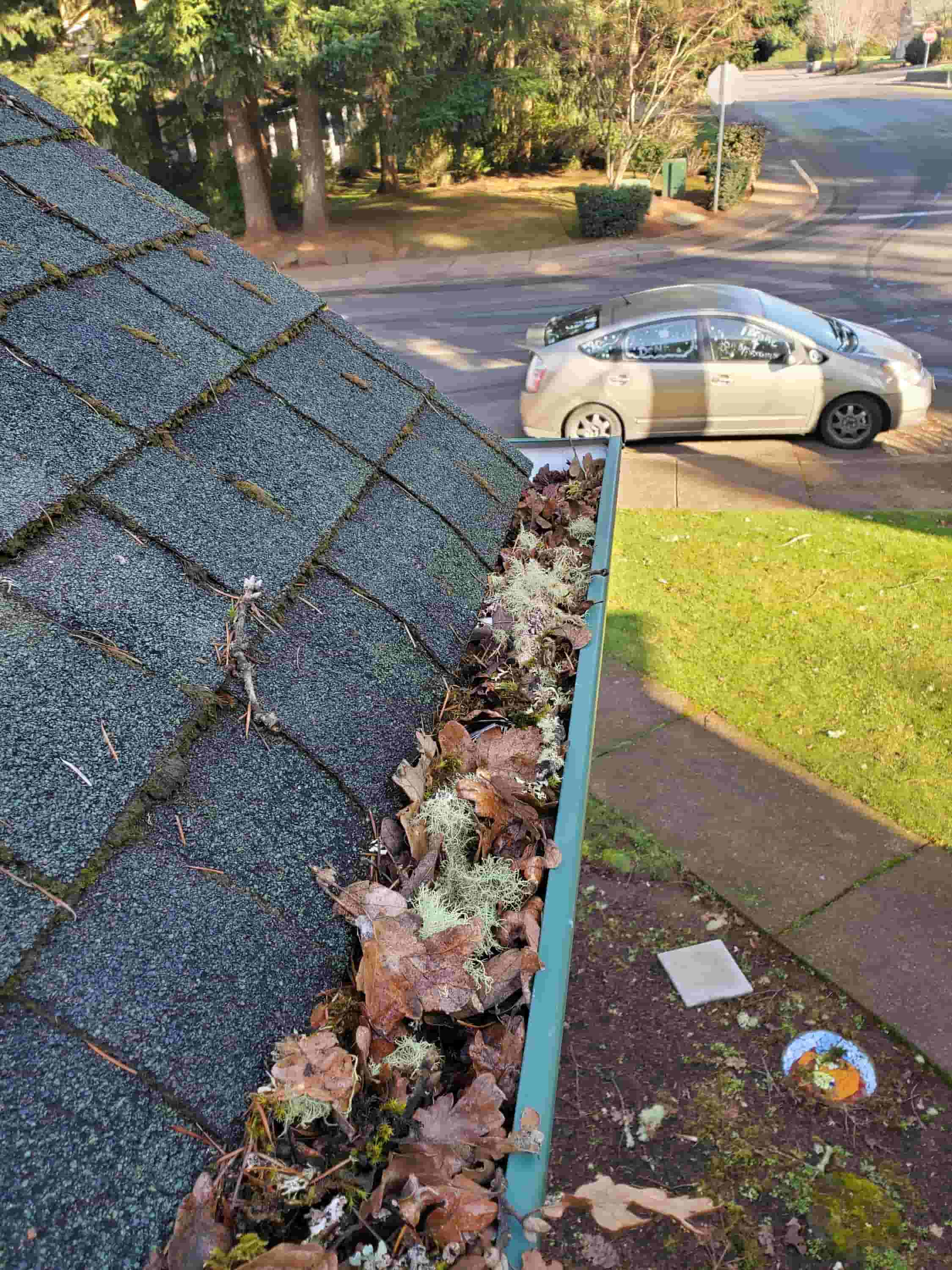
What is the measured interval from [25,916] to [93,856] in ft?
0.40

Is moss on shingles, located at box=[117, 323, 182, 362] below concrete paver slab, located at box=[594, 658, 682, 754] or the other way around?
the other way around

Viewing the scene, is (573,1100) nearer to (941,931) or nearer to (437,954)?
(941,931)

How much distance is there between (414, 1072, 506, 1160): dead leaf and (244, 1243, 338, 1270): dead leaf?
0.20 meters

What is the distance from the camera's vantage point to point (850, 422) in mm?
11008

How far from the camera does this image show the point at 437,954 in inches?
56.2

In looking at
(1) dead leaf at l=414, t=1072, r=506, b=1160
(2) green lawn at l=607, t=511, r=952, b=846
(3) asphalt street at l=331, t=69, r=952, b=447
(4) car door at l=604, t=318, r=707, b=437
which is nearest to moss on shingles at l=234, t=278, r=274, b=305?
(1) dead leaf at l=414, t=1072, r=506, b=1160

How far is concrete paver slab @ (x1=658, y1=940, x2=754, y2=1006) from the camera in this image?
4.48 metres

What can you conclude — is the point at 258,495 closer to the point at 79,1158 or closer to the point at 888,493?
the point at 79,1158

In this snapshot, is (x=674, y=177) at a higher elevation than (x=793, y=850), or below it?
higher

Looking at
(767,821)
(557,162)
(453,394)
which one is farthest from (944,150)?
(767,821)

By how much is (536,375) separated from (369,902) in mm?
10435

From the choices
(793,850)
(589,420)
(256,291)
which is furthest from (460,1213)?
(589,420)

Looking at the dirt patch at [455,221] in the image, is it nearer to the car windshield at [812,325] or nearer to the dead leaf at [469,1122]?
the car windshield at [812,325]

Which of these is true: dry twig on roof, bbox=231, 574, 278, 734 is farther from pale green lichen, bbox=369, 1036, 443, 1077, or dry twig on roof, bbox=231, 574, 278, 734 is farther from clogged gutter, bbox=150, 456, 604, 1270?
pale green lichen, bbox=369, 1036, 443, 1077
